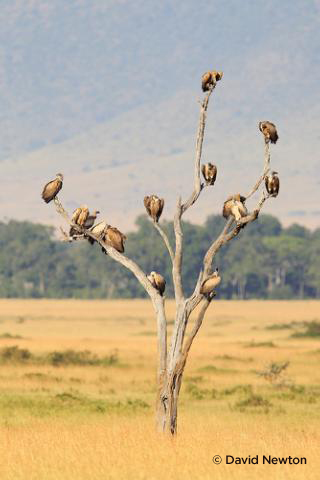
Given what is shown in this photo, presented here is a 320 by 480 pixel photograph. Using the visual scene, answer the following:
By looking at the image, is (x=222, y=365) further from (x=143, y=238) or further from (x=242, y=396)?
(x=143, y=238)

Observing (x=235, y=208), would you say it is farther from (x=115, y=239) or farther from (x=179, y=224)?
(x=115, y=239)

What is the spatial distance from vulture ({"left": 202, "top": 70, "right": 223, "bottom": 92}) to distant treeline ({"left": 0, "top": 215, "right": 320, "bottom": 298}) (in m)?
118

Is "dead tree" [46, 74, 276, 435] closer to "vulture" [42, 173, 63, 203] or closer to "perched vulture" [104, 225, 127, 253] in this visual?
"perched vulture" [104, 225, 127, 253]

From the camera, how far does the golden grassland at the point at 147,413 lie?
65.7 ft

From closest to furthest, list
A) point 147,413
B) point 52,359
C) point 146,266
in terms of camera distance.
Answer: point 147,413
point 52,359
point 146,266

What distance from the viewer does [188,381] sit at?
4478 centimetres

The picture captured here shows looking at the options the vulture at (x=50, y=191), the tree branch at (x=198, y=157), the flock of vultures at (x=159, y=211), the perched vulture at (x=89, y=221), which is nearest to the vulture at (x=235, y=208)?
the flock of vultures at (x=159, y=211)

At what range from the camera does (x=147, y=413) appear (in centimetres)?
3234

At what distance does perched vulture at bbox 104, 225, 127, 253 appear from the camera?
22.0 metres

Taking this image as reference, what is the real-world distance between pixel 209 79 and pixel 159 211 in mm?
2175

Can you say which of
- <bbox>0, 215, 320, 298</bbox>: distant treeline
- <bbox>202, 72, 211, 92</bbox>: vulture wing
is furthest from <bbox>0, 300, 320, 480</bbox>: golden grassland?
<bbox>0, 215, 320, 298</bbox>: distant treeline

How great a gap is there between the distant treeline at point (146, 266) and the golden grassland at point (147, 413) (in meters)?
65.0

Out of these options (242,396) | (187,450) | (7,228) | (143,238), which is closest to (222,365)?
(242,396)

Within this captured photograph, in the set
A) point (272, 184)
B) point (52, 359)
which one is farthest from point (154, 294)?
point (52, 359)
